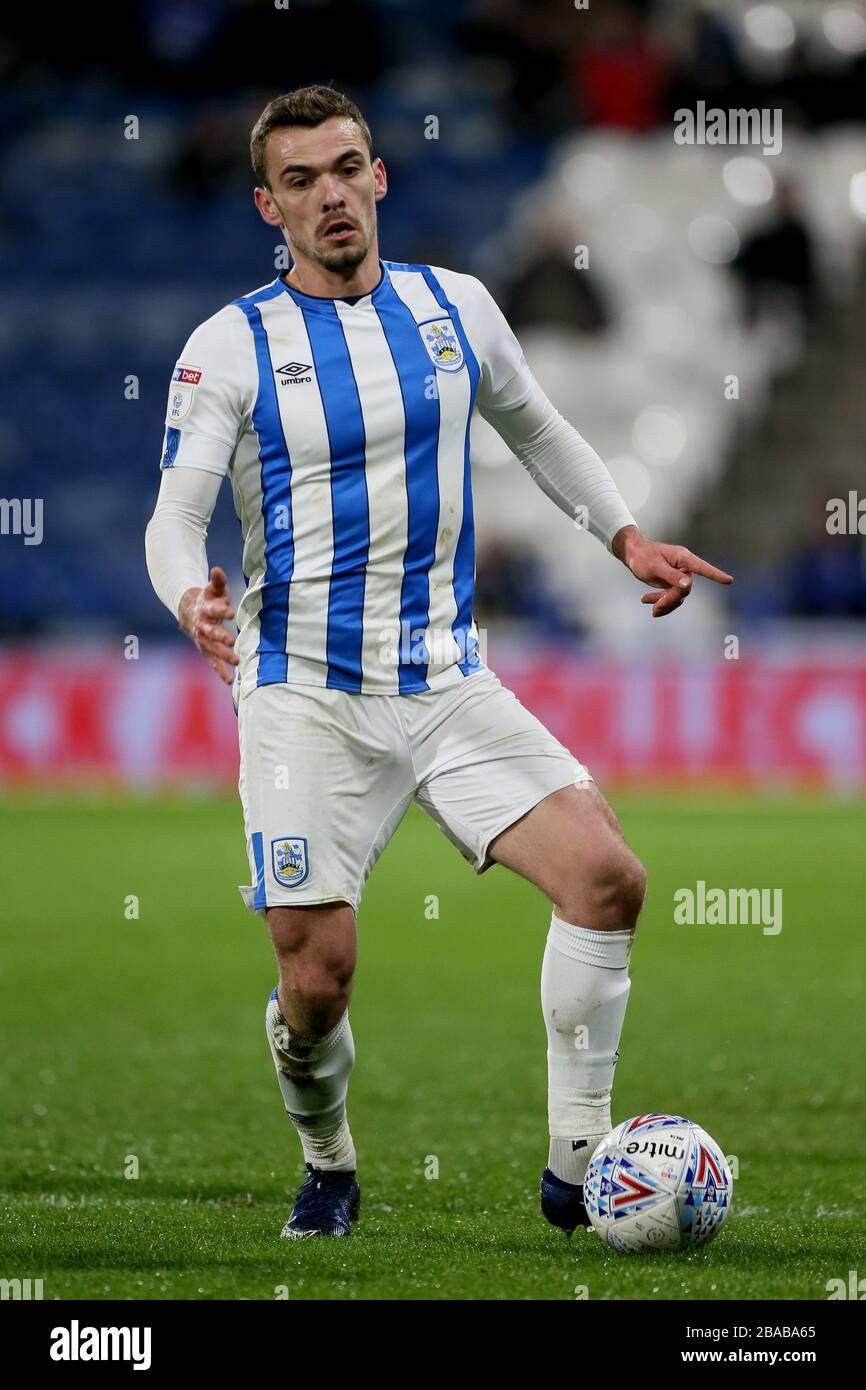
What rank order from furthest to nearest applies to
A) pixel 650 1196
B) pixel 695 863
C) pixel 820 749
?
pixel 820 749, pixel 695 863, pixel 650 1196

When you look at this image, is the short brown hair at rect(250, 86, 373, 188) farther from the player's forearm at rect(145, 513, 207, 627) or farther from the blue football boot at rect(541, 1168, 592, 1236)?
the blue football boot at rect(541, 1168, 592, 1236)

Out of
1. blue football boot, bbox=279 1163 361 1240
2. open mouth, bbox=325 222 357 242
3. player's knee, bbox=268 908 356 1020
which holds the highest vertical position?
open mouth, bbox=325 222 357 242

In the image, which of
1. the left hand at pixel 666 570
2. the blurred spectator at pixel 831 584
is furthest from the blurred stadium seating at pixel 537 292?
the left hand at pixel 666 570

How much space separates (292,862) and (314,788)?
166 millimetres

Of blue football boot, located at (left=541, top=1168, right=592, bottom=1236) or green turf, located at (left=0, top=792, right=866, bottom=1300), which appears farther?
blue football boot, located at (left=541, top=1168, right=592, bottom=1236)

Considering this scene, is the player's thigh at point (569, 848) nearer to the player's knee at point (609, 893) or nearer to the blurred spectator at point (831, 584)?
the player's knee at point (609, 893)

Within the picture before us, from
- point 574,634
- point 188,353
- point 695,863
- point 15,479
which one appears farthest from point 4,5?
point 188,353

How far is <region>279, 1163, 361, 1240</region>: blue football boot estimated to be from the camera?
172 inches

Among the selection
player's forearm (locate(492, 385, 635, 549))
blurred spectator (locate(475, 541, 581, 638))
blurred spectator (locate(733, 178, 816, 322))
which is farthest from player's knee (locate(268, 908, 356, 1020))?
blurred spectator (locate(733, 178, 816, 322))

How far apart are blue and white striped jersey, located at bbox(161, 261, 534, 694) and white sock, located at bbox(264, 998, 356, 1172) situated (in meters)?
0.78

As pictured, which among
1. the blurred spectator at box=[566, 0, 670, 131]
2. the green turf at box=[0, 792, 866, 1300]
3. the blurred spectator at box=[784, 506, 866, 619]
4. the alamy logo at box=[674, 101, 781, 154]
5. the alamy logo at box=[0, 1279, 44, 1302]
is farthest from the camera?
the blurred spectator at box=[566, 0, 670, 131]

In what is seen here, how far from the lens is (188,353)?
4.38 metres
